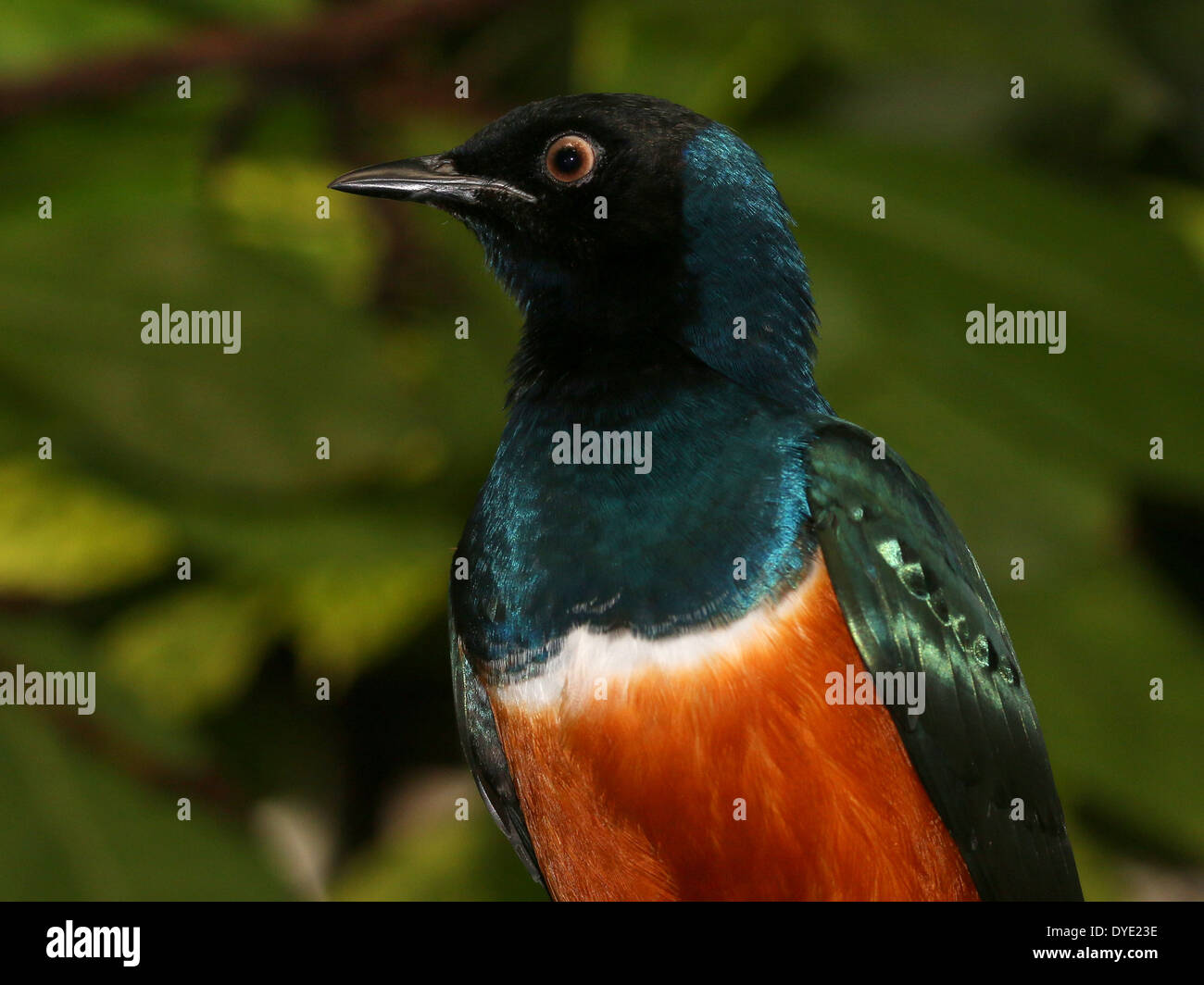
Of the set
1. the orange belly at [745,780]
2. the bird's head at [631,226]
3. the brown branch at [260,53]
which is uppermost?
the brown branch at [260,53]

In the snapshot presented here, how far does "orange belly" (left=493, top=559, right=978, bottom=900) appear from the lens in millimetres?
1358

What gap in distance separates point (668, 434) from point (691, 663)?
8.5 inches

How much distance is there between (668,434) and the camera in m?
1.40

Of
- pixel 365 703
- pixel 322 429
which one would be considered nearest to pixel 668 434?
pixel 322 429

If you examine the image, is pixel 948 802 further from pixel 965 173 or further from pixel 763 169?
pixel 965 173

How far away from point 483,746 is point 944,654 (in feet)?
1.65

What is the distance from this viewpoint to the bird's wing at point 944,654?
1.40 m

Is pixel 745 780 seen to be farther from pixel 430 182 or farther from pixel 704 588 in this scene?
pixel 430 182

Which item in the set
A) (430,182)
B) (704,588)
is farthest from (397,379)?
(704,588)

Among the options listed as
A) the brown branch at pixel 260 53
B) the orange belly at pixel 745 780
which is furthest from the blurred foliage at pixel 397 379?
the orange belly at pixel 745 780

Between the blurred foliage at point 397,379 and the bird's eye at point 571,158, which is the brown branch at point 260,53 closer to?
the blurred foliage at point 397,379

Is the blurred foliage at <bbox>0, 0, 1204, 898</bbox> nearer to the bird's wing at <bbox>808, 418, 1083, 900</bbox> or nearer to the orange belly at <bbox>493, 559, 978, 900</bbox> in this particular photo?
the bird's wing at <bbox>808, 418, 1083, 900</bbox>

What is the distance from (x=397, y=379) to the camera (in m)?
1.94

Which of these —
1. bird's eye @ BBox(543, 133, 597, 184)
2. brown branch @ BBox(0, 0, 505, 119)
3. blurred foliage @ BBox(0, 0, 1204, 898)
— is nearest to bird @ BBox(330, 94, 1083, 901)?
bird's eye @ BBox(543, 133, 597, 184)
